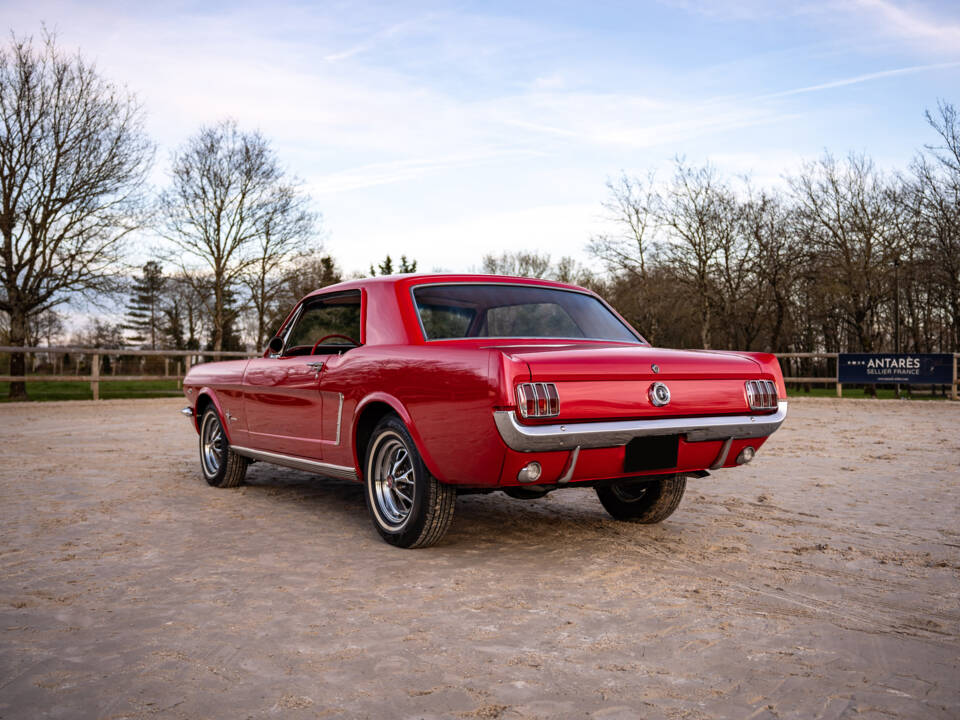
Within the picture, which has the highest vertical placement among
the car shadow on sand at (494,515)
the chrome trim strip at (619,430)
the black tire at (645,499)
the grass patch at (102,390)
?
the chrome trim strip at (619,430)

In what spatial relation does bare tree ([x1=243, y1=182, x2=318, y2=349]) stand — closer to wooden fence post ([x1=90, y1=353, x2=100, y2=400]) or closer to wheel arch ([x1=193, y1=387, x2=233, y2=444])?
wooden fence post ([x1=90, y1=353, x2=100, y2=400])

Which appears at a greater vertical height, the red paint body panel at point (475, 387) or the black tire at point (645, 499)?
the red paint body panel at point (475, 387)

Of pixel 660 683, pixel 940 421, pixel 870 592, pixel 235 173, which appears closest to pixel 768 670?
pixel 660 683

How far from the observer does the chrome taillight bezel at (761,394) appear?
4730 mm

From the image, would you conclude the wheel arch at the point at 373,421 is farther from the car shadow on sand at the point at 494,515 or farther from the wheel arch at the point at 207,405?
the wheel arch at the point at 207,405

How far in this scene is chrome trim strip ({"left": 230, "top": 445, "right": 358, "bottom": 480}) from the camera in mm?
5246

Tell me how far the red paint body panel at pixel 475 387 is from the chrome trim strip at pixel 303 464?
5 cm

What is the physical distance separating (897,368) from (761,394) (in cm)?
1958

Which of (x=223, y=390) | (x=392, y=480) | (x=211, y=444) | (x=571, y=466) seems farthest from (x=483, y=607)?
(x=211, y=444)

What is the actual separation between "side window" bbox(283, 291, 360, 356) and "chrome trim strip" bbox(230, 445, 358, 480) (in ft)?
2.43

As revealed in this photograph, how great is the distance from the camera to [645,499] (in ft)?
18.4

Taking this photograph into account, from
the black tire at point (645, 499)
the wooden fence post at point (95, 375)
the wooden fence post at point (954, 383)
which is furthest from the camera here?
the wooden fence post at point (954, 383)

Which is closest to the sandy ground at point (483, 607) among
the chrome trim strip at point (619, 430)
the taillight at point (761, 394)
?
the chrome trim strip at point (619, 430)

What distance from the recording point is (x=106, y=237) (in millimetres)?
25297
